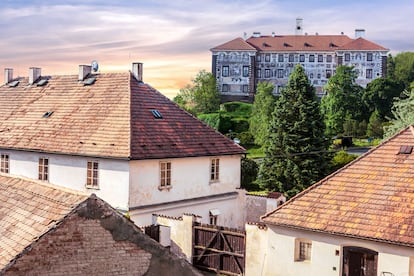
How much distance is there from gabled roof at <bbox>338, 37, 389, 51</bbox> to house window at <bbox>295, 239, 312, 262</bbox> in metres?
81.8

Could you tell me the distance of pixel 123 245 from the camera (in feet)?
34.7

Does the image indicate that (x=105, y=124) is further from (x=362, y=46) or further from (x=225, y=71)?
(x=225, y=71)

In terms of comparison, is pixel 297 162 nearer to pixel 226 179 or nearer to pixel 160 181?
pixel 226 179

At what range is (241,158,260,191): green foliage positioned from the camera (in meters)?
42.1

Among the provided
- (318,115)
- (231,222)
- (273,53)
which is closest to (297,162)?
(318,115)

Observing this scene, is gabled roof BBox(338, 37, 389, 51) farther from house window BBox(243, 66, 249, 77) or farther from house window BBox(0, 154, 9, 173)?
house window BBox(0, 154, 9, 173)

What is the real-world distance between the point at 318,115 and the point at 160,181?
16.5 metres

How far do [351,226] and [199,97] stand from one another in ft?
237

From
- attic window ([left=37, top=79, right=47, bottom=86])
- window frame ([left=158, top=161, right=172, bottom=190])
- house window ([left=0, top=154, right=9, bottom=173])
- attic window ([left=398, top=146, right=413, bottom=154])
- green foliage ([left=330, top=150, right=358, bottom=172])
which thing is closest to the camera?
attic window ([left=398, top=146, right=413, bottom=154])

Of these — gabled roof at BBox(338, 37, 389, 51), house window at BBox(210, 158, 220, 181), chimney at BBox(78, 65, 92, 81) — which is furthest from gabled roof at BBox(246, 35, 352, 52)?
house window at BBox(210, 158, 220, 181)

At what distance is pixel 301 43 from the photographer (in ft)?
334

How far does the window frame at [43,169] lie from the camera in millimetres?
29359

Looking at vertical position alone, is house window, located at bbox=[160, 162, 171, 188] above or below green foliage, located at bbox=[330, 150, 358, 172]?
above

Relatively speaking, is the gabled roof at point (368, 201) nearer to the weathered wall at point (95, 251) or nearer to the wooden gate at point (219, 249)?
the wooden gate at point (219, 249)
